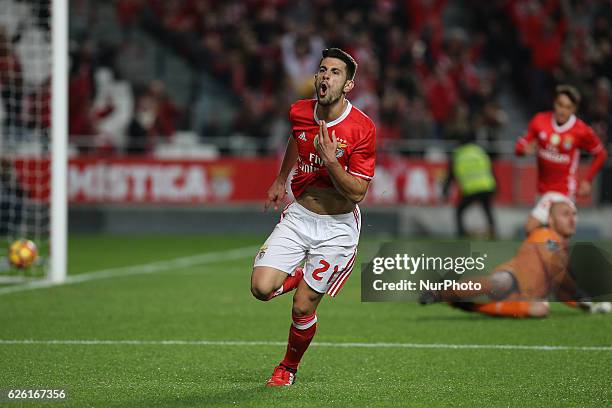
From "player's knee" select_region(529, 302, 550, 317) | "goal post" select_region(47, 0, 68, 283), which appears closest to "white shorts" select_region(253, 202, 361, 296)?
"player's knee" select_region(529, 302, 550, 317)

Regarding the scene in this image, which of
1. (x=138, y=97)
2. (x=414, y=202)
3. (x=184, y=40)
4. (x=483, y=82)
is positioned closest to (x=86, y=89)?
(x=138, y=97)

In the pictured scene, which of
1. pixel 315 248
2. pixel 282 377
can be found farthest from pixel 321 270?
pixel 282 377

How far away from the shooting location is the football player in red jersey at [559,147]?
36.6ft

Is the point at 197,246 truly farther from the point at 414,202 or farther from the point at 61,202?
the point at 61,202

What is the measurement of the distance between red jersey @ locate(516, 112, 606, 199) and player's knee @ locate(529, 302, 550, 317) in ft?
4.69

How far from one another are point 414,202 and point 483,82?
10.00 feet

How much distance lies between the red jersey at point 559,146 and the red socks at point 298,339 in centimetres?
507

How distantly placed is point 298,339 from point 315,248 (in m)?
0.55

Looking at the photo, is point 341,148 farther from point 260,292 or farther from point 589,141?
point 589,141

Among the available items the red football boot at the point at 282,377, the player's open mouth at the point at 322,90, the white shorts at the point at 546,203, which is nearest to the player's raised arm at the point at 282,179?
the player's open mouth at the point at 322,90

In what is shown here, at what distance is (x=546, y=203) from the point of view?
11219mm

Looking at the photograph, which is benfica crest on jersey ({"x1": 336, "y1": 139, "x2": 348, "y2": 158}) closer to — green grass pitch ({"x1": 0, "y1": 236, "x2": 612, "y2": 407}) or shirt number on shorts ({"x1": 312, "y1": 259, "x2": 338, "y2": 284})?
shirt number on shorts ({"x1": 312, "y1": 259, "x2": 338, "y2": 284})

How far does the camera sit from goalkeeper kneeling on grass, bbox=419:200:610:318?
33.3 feet

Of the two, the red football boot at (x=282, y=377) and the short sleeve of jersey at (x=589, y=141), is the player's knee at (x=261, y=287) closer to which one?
the red football boot at (x=282, y=377)
